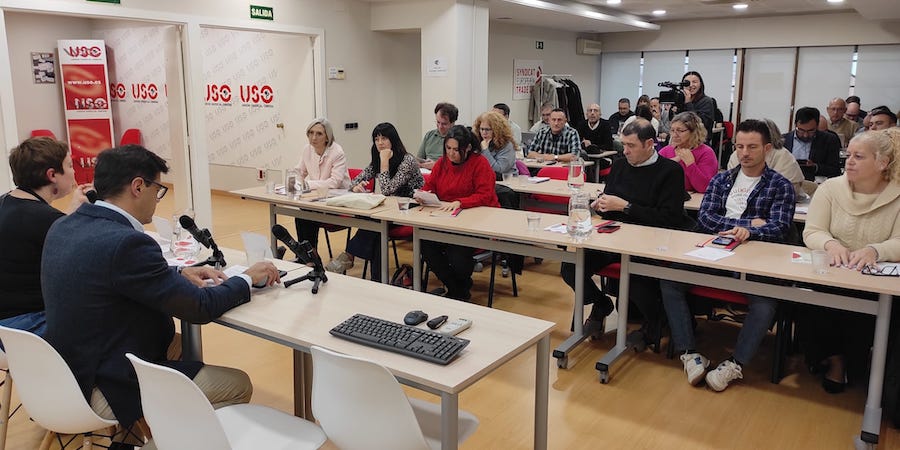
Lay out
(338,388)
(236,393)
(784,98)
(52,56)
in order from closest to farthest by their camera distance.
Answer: (338,388), (236,393), (52,56), (784,98)

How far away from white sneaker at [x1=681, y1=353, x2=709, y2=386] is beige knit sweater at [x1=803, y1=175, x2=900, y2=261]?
2.56 feet

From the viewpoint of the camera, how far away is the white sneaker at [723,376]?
3.39m

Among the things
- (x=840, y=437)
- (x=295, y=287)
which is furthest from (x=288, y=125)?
(x=840, y=437)

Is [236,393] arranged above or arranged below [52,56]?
below

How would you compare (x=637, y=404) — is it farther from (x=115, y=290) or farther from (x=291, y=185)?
(x=291, y=185)

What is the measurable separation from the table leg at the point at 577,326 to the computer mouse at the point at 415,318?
4.96ft

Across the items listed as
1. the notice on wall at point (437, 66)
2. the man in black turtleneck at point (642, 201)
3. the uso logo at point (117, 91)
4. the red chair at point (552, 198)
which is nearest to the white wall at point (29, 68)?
the uso logo at point (117, 91)

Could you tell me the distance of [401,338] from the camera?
2139 mm

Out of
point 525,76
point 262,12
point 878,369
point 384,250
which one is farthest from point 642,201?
point 525,76

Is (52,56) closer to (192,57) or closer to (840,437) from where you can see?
(192,57)

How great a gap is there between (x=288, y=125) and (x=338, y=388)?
21.9ft

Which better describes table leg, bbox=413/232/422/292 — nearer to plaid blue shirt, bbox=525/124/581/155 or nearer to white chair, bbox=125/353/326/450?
white chair, bbox=125/353/326/450

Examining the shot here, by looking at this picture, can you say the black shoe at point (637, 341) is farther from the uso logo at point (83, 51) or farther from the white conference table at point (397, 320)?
the uso logo at point (83, 51)

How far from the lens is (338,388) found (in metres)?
1.84
